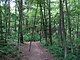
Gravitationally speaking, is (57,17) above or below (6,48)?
above

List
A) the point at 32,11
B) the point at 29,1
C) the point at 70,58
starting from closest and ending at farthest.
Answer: the point at 70,58
the point at 29,1
the point at 32,11

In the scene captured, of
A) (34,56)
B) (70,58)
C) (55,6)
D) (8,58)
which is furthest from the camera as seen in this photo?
(55,6)

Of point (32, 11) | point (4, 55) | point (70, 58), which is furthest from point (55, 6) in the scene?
point (4, 55)

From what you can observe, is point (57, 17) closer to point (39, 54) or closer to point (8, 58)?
point (39, 54)

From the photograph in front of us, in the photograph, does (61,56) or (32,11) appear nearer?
(61,56)

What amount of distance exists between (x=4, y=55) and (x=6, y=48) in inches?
76.8

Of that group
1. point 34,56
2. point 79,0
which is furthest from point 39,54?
point 79,0

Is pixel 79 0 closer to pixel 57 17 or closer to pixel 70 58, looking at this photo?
pixel 57 17

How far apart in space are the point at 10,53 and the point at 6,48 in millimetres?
1004

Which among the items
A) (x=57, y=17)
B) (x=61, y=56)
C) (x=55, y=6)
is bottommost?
(x=61, y=56)

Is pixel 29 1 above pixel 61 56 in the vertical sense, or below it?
above

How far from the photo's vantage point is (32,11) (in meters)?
24.0

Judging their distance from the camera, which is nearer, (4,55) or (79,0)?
(4,55)

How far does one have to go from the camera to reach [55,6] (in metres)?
25.9
